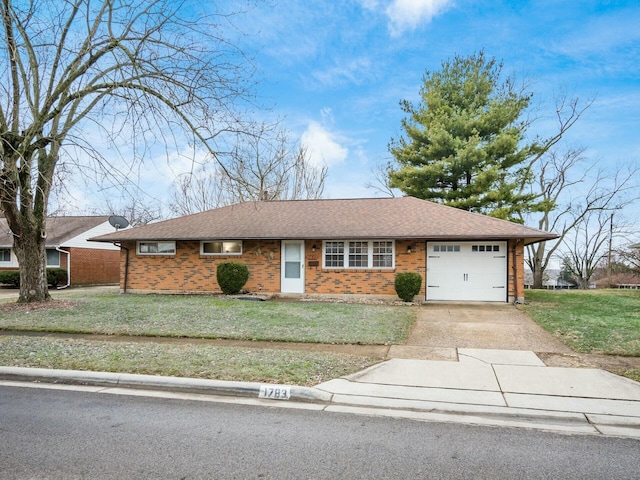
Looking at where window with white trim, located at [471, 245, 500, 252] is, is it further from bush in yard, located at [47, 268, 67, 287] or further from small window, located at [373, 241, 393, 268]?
Result: bush in yard, located at [47, 268, 67, 287]

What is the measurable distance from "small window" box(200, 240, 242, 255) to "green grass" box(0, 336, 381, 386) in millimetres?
8773

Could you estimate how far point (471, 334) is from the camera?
334 inches

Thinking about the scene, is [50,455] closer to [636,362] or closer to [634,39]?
[636,362]

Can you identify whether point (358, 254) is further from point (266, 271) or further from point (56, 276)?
point (56, 276)

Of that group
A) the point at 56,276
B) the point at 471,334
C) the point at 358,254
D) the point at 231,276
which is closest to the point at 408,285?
the point at 358,254

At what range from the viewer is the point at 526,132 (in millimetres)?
25312

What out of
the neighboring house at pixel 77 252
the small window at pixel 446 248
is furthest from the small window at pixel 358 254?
the neighboring house at pixel 77 252

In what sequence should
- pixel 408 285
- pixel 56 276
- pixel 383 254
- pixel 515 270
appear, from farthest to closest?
pixel 56 276
pixel 383 254
pixel 515 270
pixel 408 285

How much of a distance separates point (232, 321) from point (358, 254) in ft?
21.0

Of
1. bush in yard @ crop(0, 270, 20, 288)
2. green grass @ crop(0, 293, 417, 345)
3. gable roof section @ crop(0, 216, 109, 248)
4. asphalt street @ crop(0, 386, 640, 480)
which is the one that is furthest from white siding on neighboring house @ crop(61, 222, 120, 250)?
asphalt street @ crop(0, 386, 640, 480)

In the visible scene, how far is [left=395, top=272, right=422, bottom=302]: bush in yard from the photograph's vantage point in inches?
530

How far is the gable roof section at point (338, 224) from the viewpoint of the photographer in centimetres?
1378

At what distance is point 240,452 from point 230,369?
2288mm

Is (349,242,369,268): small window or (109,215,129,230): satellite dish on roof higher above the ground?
(109,215,129,230): satellite dish on roof
